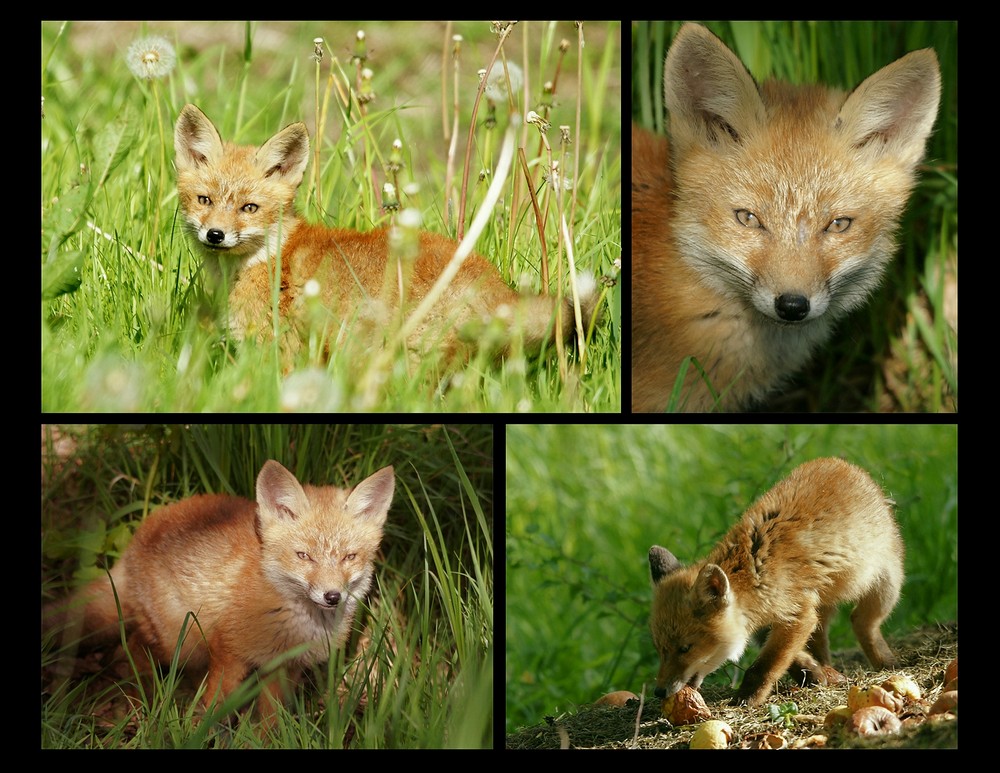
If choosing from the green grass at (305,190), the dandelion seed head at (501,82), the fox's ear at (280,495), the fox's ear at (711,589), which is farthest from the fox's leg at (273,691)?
the dandelion seed head at (501,82)

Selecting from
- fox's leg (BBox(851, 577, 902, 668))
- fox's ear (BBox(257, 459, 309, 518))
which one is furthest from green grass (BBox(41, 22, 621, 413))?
fox's leg (BBox(851, 577, 902, 668))

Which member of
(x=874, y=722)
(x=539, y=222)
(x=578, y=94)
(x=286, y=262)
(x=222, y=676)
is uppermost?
(x=578, y=94)

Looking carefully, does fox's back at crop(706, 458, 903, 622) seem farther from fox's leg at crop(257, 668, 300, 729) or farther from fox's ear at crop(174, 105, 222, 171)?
fox's ear at crop(174, 105, 222, 171)

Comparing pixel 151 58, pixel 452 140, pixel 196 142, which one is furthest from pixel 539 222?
pixel 151 58

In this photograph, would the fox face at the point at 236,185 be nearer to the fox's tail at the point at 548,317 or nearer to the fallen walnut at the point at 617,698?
the fox's tail at the point at 548,317

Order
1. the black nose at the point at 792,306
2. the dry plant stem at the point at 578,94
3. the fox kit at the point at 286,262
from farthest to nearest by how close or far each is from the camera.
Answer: the dry plant stem at the point at 578,94
the fox kit at the point at 286,262
the black nose at the point at 792,306

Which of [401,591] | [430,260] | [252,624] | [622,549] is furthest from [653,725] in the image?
[430,260]

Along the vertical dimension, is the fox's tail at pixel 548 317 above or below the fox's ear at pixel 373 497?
above

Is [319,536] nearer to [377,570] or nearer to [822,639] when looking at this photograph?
[377,570]
